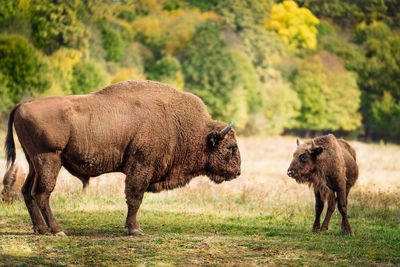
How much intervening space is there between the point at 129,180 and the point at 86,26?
40.6 m

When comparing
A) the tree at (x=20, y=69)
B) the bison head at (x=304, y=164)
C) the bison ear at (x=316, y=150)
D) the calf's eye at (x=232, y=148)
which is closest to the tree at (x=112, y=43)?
the tree at (x=20, y=69)

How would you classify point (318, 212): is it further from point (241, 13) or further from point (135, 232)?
point (241, 13)

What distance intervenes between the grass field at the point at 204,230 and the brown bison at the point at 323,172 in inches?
21.6

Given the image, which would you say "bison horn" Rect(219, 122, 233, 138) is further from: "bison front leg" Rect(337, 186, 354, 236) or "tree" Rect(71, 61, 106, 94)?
"tree" Rect(71, 61, 106, 94)

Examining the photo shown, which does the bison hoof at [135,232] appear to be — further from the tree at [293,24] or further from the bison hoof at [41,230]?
the tree at [293,24]

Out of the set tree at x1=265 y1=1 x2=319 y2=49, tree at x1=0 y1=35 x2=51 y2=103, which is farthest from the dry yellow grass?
tree at x1=265 y1=1 x2=319 y2=49

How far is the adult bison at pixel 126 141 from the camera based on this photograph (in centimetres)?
922

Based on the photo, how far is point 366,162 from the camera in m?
30.7

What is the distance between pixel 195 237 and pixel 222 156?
185 cm

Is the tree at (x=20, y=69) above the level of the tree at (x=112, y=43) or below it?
below

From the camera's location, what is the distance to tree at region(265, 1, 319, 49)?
2662 inches

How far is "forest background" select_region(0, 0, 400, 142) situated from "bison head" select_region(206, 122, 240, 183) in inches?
1291

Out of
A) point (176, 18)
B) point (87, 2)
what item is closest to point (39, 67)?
point (87, 2)

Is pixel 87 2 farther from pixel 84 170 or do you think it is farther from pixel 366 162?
pixel 84 170
